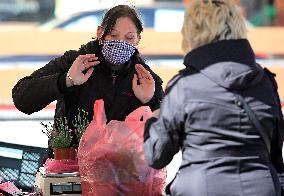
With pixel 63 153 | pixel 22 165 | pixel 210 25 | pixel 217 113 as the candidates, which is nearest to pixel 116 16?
pixel 63 153

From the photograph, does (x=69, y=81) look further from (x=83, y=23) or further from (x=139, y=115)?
(x=83, y=23)

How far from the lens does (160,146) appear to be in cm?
300

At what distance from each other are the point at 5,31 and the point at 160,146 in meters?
8.16

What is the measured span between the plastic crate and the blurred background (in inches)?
195

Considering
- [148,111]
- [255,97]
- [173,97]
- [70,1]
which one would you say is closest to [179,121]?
[173,97]

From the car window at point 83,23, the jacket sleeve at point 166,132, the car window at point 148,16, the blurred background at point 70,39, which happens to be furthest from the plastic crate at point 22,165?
the car window at point 148,16

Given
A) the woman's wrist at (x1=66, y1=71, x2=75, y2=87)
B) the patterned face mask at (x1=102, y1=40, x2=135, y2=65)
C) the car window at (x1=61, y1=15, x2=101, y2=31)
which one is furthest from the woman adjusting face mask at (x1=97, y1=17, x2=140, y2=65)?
the car window at (x1=61, y1=15, x2=101, y2=31)

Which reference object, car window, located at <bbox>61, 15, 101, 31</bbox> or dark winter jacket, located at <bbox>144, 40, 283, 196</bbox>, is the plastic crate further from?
car window, located at <bbox>61, 15, 101, 31</bbox>

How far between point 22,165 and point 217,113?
5.38ft

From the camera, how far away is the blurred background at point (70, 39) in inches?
409

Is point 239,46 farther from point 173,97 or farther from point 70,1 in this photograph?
point 70,1

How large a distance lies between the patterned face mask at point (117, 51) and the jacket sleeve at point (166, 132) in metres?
0.62

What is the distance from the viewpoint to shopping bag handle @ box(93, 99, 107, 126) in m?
3.41

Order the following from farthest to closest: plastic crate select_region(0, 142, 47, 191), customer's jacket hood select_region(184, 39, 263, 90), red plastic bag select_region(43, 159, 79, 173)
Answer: plastic crate select_region(0, 142, 47, 191) < red plastic bag select_region(43, 159, 79, 173) < customer's jacket hood select_region(184, 39, 263, 90)
